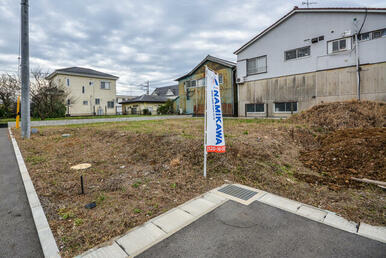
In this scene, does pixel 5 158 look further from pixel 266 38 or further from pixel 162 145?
pixel 266 38

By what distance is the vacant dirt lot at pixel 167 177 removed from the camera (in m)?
2.58

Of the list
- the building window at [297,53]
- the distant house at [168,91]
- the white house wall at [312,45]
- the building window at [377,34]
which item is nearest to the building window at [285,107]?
the white house wall at [312,45]

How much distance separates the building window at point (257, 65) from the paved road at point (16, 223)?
Result: 1533 centimetres

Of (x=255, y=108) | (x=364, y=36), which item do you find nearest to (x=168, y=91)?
(x=255, y=108)

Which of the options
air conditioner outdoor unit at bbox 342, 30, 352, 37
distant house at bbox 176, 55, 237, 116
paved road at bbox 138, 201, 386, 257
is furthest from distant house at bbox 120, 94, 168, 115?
paved road at bbox 138, 201, 386, 257

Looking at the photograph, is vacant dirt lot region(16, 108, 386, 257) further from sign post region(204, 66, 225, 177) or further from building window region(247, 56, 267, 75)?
building window region(247, 56, 267, 75)

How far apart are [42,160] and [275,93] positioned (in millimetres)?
14027

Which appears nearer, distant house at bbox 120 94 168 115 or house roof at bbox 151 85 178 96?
distant house at bbox 120 94 168 115

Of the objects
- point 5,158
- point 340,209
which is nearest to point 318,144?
point 340,209

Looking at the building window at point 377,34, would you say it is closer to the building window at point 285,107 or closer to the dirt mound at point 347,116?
the dirt mound at point 347,116

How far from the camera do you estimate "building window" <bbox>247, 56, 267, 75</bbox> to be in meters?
15.2

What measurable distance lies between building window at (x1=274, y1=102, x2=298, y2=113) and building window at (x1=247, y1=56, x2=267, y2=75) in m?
2.84

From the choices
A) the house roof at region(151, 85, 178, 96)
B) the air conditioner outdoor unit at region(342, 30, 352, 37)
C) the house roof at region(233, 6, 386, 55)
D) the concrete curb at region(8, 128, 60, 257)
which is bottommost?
the concrete curb at region(8, 128, 60, 257)

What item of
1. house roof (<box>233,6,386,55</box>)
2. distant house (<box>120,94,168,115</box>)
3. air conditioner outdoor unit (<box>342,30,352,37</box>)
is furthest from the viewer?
distant house (<box>120,94,168,115</box>)
